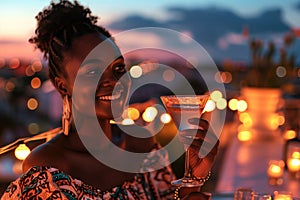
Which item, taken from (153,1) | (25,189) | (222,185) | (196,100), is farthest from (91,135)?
(153,1)

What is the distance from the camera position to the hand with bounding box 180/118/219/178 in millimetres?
1360

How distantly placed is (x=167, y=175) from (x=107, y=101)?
0.45 meters

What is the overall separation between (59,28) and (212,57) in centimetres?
178

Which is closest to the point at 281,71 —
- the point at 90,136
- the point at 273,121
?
the point at 273,121

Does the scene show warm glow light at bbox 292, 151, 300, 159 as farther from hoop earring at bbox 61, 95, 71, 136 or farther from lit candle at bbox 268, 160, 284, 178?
hoop earring at bbox 61, 95, 71, 136

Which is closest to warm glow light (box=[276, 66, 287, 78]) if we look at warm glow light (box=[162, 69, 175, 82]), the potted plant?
the potted plant

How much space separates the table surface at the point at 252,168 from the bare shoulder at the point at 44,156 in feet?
4.81

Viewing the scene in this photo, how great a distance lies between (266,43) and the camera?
5332mm

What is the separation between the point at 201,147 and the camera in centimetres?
138

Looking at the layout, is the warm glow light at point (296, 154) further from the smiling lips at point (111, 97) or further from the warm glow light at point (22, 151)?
the smiling lips at point (111, 97)

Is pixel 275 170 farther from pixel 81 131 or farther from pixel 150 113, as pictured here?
pixel 81 131

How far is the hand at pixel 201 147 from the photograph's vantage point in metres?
1.36

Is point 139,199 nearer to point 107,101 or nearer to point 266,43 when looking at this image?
point 107,101

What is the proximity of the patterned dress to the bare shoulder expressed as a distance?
0.09 m
